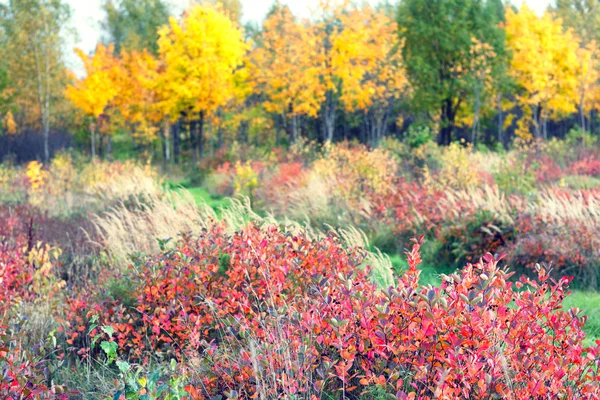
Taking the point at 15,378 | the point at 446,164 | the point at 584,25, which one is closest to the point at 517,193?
the point at 446,164

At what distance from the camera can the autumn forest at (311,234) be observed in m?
2.88

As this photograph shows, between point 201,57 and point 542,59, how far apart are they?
42.8ft

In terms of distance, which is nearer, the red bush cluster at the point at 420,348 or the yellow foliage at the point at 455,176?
the red bush cluster at the point at 420,348

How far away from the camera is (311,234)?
6141 mm

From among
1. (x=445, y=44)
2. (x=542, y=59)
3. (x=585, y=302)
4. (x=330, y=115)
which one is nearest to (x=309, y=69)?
(x=330, y=115)

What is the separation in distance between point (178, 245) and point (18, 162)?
22.0 meters

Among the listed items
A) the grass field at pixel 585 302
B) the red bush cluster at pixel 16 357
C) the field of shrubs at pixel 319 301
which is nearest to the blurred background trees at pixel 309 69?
the field of shrubs at pixel 319 301

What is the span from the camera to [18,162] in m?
24.8

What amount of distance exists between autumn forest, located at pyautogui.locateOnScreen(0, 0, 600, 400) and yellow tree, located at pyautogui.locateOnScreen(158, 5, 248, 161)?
0.10 meters

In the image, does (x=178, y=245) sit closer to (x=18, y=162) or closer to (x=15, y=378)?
(x=15, y=378)

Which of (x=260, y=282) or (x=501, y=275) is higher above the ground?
(x=501, y=275)

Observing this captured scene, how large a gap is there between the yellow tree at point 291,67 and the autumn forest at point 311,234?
12cm

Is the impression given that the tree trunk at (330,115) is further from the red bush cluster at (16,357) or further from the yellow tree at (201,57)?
the red bush cluster at (16,357)

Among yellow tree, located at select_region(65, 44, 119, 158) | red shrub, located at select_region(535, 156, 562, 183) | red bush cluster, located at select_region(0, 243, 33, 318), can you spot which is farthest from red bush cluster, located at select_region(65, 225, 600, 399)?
yellow tree, located at select_region(65, 44, 119, 158)
